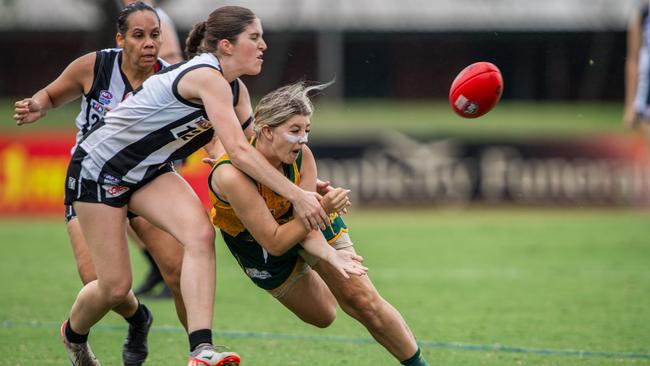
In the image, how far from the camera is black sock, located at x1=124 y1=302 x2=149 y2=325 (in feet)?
18.0

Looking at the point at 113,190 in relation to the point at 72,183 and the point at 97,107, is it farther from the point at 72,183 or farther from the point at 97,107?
the point at 97,107

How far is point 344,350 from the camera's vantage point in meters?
5.99

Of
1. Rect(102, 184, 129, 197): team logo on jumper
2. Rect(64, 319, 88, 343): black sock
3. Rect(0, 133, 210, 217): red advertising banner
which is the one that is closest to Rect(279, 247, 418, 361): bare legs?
Rect(102, 184, 129, 197): team logo on jumper

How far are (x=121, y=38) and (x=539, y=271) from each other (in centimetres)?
543

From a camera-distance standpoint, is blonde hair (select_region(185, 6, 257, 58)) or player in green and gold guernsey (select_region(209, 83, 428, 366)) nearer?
player in green and gold guernsey (select_region(209, 83, 428, 366))

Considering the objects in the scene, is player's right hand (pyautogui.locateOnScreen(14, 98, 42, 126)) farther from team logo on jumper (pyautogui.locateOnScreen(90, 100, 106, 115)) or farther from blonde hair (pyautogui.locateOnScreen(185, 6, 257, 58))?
blonde hair (pyautogui.locateOnScreen(185, 6, 257, 58))

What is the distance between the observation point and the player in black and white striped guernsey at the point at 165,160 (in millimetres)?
4613

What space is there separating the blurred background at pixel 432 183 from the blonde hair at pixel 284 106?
1.61 metres

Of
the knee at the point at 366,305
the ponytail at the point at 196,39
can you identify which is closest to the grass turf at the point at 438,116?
the ponytail at the point at 196,39

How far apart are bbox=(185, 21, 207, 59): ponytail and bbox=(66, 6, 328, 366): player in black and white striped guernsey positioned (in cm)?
2

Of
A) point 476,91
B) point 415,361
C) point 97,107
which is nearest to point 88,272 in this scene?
point 97,107

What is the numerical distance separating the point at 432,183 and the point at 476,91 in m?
9.31

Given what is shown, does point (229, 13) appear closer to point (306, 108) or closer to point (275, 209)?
point (306, 108)

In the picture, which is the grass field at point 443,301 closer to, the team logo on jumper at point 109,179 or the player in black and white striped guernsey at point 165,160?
the player in black and white striped guernsey at point 165,160
